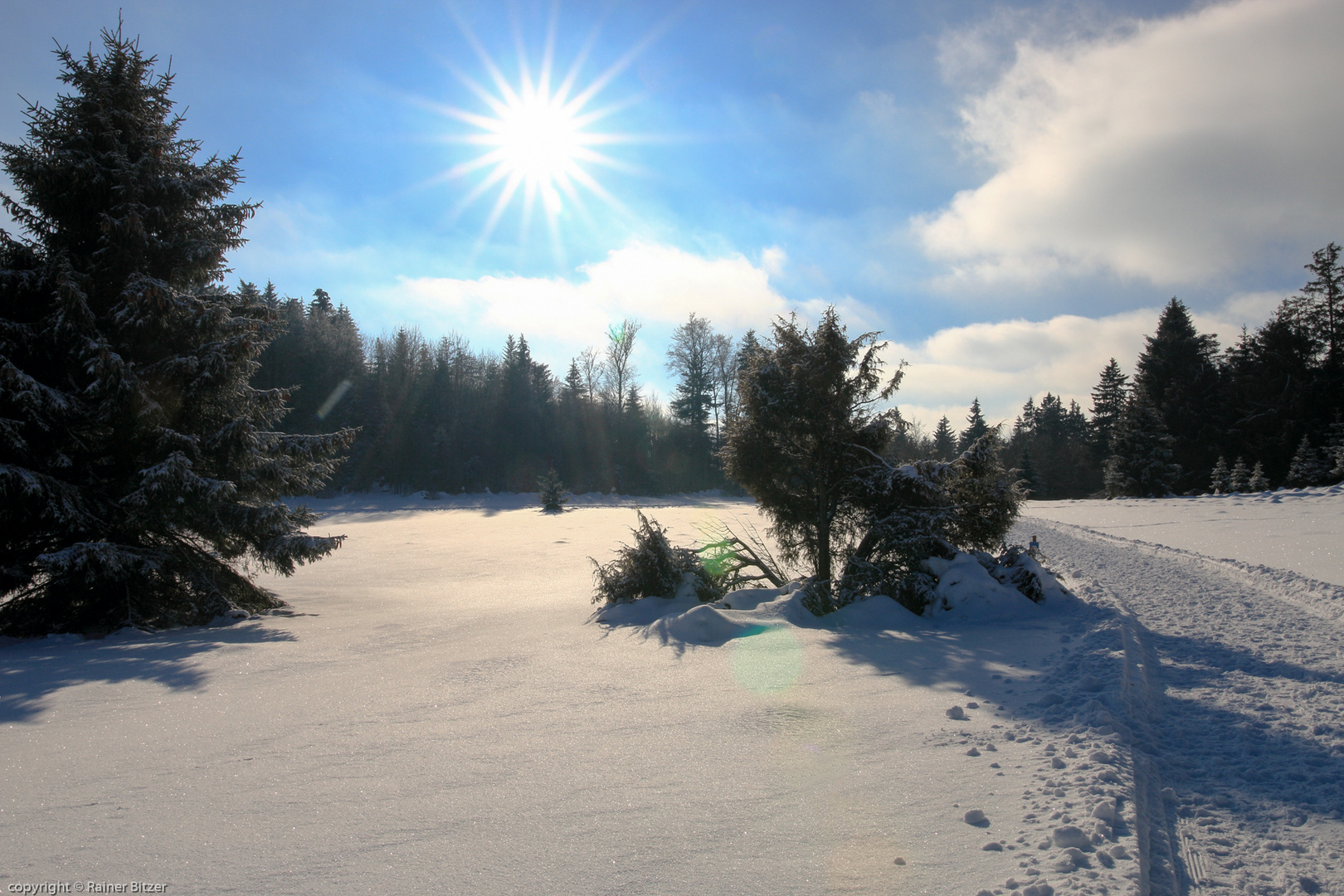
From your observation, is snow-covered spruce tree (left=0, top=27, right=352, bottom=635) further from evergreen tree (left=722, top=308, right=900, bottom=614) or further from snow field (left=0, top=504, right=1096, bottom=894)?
evergreen tree (left=722, top=308, right=900, bottom=614)

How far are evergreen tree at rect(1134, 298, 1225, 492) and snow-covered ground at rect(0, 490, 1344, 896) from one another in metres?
40.2

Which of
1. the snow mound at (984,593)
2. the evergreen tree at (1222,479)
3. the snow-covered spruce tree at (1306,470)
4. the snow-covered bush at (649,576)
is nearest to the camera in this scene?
the snow mound at (984,593)

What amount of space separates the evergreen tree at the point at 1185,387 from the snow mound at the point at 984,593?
3809 centimetres

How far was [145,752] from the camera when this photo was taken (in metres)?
3.83

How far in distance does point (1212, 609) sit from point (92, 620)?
1413 cm

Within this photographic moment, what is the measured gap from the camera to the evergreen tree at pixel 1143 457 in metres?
36.0

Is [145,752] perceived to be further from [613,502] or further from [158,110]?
[613,502]

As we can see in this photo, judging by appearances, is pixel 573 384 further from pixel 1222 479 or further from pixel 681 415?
pixel 1222 479

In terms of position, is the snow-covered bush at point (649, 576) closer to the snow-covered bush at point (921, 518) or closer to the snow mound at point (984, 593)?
the snow-covered bush at point (921, 518)

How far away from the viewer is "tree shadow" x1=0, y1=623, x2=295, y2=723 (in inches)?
198

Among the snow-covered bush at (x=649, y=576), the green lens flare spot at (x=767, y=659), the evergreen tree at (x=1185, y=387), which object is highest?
the evergreen tree at (x=1185, y=387)

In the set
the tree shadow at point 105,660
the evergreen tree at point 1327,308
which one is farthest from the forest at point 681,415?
the tree shadow at point 105,660

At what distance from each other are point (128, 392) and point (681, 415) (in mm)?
46646

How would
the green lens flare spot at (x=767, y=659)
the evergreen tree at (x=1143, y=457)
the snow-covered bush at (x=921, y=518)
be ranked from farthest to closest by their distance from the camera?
the evergreen tree at (x=1143, y=457) → the snow-covered bush at (x=921, y=518) → the green lens flare spot at (x=767, y=659)
